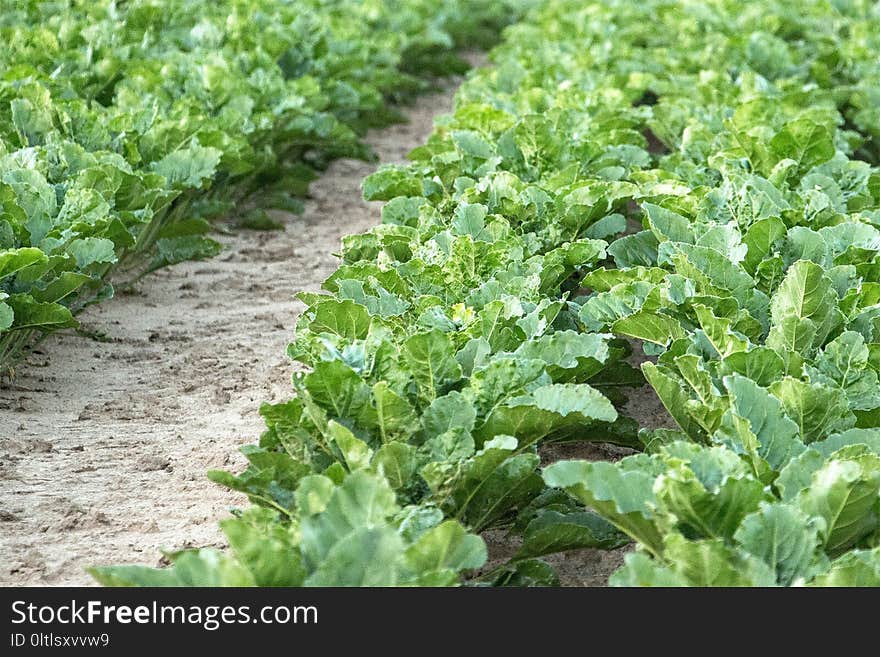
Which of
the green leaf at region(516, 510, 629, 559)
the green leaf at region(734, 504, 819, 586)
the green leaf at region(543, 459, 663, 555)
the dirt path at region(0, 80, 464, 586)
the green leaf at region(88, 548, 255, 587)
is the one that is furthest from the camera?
the dirt path at region(0, 80, 464, 586)

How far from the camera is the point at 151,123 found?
5070mm

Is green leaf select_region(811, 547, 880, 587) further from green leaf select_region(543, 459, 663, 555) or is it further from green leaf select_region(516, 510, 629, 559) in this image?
green leaf select_region(516, 510, 629, 559)

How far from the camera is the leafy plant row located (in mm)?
3953

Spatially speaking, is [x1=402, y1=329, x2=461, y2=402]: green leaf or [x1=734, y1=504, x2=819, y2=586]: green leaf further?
[x1=402, y1=329, x2=461, y2=402]: green leaf

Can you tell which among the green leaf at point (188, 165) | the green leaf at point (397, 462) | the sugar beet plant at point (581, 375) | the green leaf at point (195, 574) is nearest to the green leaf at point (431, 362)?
the sugar beet plant at point (581, 375)

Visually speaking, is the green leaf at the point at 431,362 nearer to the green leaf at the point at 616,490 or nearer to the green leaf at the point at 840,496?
the green leaf at the point at 616,490

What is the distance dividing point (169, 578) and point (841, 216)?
265cm

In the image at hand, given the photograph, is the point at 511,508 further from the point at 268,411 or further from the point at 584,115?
the point at 584,115

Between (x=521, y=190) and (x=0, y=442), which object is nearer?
(x=0, y=442)

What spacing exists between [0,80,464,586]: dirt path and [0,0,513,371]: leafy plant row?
19 cm

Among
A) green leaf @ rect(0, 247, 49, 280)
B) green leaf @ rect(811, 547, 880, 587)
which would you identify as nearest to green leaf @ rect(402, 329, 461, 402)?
green leaf @ rect(811, 547, 880, 587)

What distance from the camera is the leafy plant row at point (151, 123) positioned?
13.0 feet

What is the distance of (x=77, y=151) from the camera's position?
14.5 ft
